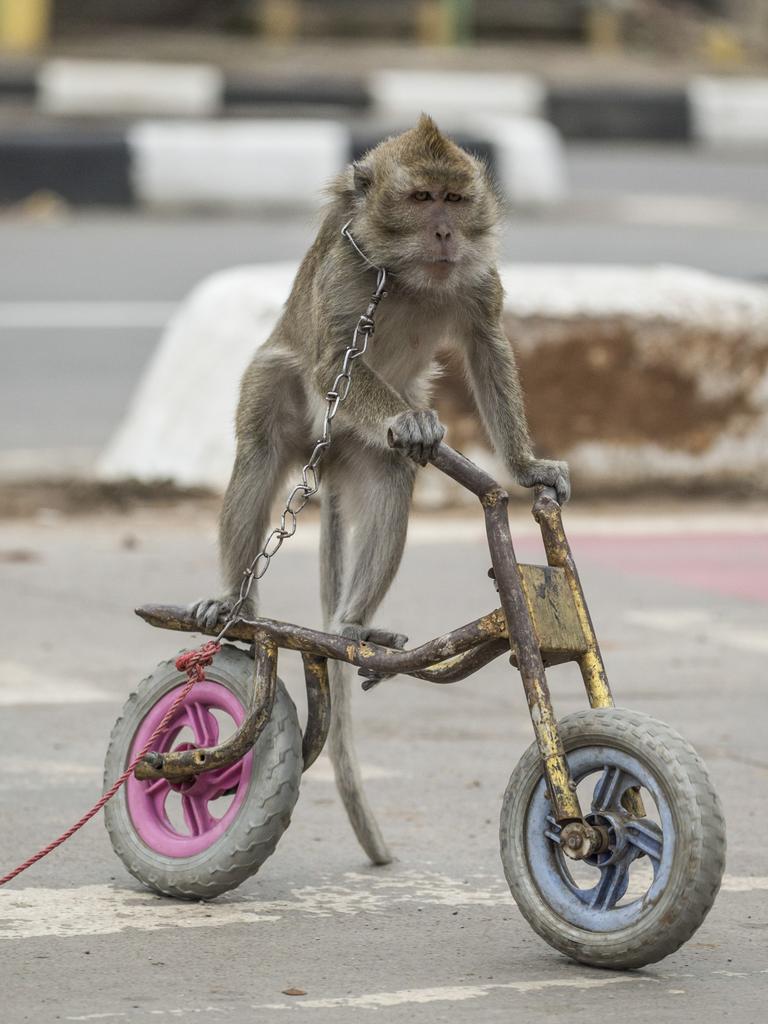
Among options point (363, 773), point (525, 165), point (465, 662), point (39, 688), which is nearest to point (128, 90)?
point (525, 165)

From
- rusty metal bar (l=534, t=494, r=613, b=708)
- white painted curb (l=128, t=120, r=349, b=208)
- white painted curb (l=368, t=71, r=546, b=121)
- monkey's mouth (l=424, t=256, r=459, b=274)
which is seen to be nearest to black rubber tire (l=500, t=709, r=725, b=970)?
rusty metal bar (l=534, t=494, r=613, b=708)

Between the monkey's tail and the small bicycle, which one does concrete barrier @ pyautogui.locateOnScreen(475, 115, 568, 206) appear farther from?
the small bicycle

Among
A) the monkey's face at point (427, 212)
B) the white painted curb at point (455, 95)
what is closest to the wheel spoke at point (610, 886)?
the monkey's face at point (427, 212)

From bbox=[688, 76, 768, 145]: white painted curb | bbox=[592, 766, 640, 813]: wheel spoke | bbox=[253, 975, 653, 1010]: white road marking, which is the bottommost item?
bbox=[253, 975, 653, 1010]: white road marking

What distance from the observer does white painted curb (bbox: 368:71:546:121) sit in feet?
72.9

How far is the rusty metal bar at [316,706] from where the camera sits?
14.8 feet

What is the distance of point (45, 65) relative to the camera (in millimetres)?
22234

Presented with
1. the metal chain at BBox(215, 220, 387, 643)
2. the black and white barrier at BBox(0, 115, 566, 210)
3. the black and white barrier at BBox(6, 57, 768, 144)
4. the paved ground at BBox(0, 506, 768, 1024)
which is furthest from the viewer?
the black and white barrier at BBox(6, 57, 768, 144)

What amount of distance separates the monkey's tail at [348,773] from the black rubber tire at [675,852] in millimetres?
583

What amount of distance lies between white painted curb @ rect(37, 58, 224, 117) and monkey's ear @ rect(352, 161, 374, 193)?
17.2 metres

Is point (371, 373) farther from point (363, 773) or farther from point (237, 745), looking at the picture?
point (363, 773)

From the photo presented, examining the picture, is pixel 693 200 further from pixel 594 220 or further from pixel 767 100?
pixel 767 100

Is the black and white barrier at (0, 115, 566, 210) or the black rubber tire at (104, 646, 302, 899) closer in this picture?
the black rubber tire at (104, 646, 302, 899)

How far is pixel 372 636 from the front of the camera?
4660mm
